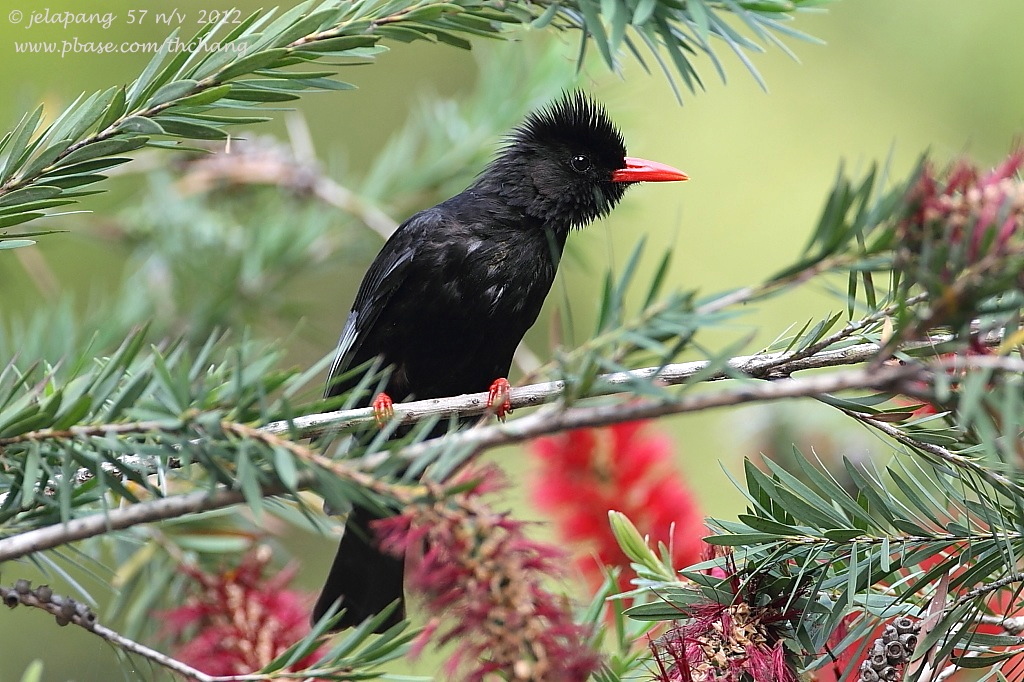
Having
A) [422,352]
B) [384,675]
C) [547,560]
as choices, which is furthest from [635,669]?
[422,352]

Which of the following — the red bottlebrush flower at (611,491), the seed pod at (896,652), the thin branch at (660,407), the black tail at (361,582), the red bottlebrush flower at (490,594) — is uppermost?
the thin branch at (660,407)

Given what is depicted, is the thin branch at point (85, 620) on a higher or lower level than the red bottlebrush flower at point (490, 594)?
lower

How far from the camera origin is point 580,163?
153 inches

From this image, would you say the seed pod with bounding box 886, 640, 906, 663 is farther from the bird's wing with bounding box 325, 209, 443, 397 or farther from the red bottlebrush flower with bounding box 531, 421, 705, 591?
the bird's wing with bounding box 325, 209, 443, 397

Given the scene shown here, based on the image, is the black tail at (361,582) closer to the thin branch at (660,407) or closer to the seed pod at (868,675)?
the seed pod at (868,675)

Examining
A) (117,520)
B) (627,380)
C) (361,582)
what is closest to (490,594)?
(627,380)

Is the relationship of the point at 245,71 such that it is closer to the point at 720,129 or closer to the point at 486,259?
the point at 486,259

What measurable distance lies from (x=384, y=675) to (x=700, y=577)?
0.51m

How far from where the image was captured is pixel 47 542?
3.40 feet

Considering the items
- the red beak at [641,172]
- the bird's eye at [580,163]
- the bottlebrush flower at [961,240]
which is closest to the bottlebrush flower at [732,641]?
the bottlebrush flower at [961,240]

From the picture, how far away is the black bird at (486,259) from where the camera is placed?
3.43 metres

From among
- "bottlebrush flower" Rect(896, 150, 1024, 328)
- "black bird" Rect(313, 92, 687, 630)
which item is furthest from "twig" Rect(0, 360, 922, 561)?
"black bird" Rect(313, 92, 687, 630)

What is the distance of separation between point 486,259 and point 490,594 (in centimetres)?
252

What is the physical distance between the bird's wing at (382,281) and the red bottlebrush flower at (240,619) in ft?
4.41
